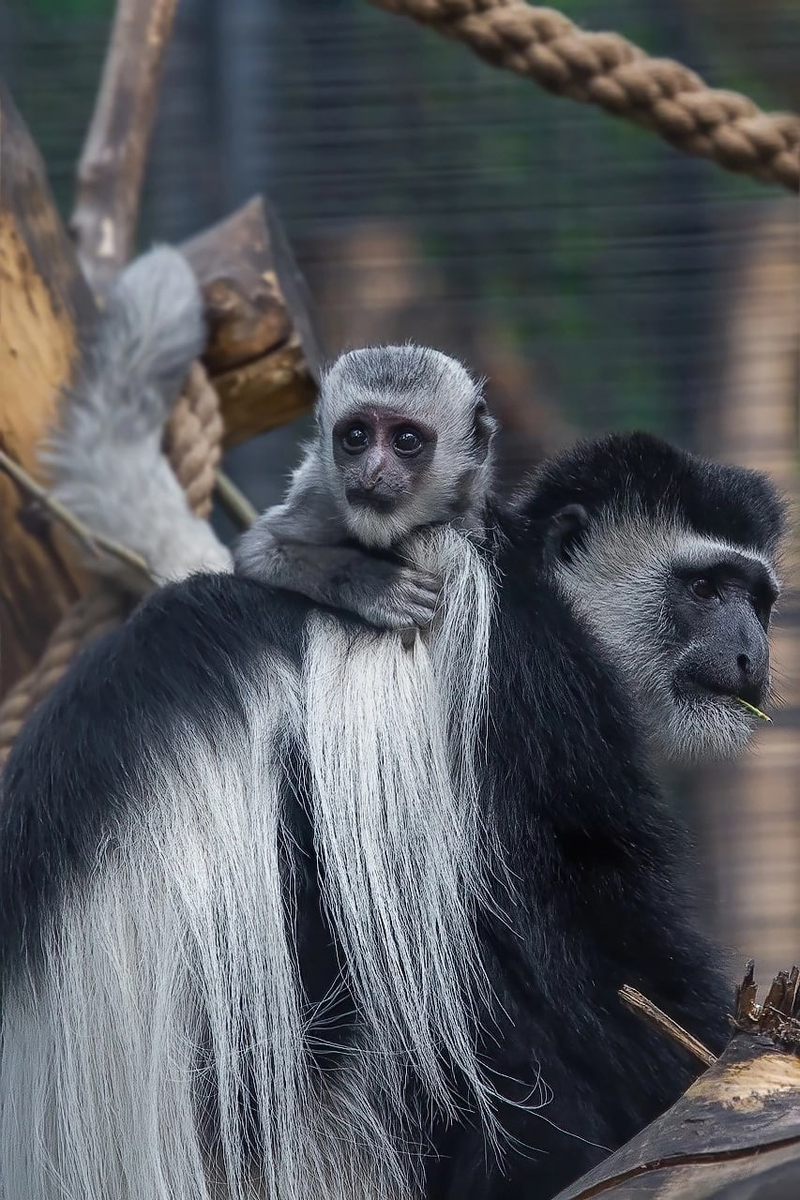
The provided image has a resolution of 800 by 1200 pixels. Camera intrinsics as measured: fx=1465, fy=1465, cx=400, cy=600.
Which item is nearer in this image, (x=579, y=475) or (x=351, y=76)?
(x=579, y=475)

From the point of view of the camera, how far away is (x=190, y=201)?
2.37m

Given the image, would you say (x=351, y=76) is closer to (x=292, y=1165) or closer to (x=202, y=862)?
(x=202, y=862)

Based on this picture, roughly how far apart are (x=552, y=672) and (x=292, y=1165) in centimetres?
45

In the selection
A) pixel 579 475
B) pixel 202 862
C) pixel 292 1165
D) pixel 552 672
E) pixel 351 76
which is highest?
pixel 351 76

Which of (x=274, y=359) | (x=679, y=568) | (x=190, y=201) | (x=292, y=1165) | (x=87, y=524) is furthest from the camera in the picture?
(x=190, y=201)

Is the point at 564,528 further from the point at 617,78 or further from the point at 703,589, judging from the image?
the point at 617,78

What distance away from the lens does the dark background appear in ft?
7.89

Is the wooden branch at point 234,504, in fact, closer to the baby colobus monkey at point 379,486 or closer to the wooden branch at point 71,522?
the wooden branch at point 71,522

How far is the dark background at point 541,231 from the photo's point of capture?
241 centimetres

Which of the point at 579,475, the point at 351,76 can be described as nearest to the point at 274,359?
the point at 579,475

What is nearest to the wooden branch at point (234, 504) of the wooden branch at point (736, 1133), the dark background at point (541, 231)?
the dark background at point (541, 231)

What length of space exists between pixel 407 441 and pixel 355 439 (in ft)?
0.17

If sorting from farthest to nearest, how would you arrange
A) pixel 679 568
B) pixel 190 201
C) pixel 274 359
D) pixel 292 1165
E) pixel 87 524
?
pixel 190 201
pixel 274 359
pixel 87 524
pixel 679 568
pixel 292 1165

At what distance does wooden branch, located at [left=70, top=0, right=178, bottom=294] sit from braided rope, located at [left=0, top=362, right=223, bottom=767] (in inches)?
8.8
